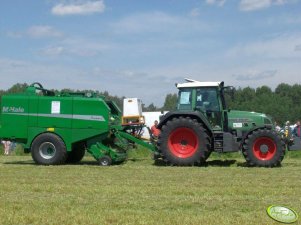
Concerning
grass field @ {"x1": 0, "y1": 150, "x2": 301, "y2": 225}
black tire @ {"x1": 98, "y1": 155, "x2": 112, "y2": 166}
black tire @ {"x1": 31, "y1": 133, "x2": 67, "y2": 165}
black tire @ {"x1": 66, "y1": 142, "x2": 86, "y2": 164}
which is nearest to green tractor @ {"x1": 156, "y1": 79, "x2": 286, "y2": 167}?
grass field @ {"x1": 0, "y1": 150, "x2": 301, "y2": 225}

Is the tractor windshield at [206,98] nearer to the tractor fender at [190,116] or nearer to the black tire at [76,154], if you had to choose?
the tractor fender at [190,116]

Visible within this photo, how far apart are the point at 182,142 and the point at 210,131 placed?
798 mm

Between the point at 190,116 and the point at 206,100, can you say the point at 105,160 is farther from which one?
the point at 206,100

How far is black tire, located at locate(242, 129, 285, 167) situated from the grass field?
0.66 meters

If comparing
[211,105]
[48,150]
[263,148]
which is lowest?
[48,150]

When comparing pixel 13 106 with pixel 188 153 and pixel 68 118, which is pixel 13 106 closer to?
pixel 68 118

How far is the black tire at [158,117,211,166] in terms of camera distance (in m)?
14.0

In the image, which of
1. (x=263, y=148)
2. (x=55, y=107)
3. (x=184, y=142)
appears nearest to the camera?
(x=263, y=148)

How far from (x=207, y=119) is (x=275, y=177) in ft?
12.1

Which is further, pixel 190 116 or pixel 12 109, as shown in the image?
pixel 12 109

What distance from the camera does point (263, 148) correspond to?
13.8m

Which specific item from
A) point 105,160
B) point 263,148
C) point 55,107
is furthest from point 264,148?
point 55,107

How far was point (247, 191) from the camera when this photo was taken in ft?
29.0

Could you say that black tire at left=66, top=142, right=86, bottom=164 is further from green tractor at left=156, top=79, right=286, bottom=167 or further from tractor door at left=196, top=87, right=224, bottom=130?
tractor door at left=196, top=87, right=224, bottom=130
